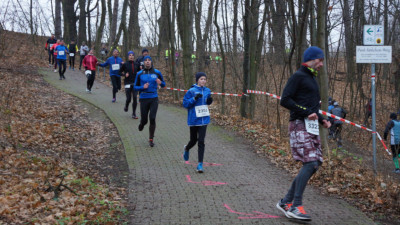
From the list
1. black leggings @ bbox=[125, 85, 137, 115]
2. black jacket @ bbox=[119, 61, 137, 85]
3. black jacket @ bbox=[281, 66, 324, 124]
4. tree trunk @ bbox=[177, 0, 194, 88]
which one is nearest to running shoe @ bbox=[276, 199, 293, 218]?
black jacket @ bbox=[281, 66, 324, 124]

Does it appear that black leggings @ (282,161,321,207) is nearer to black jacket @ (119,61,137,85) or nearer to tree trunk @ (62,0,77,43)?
black jacket @ (119,61,137,85)

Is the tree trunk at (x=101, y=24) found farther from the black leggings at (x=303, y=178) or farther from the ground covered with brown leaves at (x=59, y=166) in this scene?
the black leggings at (x=303, y=178)

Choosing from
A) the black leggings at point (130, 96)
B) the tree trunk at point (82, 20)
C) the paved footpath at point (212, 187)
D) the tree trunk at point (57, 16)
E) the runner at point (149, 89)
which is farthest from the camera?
the tree trunk at point (82, 20)

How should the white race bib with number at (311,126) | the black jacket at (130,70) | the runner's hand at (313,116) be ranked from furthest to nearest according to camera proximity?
the black jacket at (130,70), the white race bib with number at (311,126), the runner's hand at (313,116)

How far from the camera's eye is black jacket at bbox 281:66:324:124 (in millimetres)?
5094

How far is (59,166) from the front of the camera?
7613 mm

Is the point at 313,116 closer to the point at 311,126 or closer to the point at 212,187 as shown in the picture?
the point at 311,126

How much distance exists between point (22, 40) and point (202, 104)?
37.7 m

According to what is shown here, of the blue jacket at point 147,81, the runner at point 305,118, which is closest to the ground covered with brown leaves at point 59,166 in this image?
the blue jacket at point 147,81

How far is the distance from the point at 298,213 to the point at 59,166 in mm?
4605

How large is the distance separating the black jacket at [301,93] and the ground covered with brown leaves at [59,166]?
8.62ft

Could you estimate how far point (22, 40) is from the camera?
4034 cm

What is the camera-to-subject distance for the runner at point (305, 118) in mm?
5078

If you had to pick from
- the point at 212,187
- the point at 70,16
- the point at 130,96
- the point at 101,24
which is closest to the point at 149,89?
the point at 212,187
